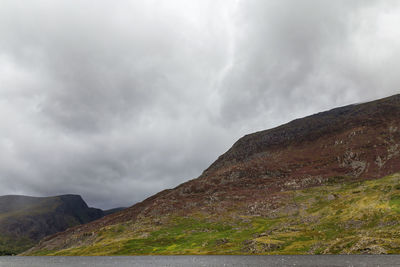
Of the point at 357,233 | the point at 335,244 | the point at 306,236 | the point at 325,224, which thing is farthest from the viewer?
the point at 325,224

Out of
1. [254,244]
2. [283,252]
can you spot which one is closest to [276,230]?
[254,244]

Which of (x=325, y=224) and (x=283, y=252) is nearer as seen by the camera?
(x=283, y=252)

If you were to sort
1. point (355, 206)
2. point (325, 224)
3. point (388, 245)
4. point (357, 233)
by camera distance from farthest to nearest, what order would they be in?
point (355, 206), point (325, 224), point (357, 233), point (388, 245)

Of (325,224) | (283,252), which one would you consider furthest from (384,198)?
(283,252)

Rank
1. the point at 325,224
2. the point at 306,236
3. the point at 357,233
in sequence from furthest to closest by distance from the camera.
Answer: the point at 325,224 → the point at 306,236 → the point at 357,233

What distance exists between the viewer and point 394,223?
141 meters

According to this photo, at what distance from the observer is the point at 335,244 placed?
136m

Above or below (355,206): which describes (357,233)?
below

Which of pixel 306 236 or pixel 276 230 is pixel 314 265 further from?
pixel 276 230

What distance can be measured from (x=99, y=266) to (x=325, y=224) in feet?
395

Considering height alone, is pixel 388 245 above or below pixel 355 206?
below

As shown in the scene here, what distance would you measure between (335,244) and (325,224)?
40.3 metres

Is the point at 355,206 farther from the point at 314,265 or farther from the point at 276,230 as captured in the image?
the point at 314,265

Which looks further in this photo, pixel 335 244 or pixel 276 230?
pixel 276 230
